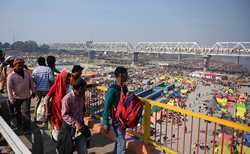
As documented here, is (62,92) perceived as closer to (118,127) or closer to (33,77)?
(118,127)

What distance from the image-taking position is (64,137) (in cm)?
236

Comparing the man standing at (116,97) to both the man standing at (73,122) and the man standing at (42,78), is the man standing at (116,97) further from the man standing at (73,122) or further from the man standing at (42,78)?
the man standing at (42,78)

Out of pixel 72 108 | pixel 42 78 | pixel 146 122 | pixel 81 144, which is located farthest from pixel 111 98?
pixel 42 78

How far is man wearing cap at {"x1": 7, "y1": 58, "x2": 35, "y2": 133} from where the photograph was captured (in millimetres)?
3252

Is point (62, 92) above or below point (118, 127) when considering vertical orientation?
above

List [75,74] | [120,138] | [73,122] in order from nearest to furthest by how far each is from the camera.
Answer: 1. [73,122]
2. [75,74]
3. [120,138]

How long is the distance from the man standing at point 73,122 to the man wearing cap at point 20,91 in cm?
141

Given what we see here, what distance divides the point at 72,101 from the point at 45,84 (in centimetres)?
151

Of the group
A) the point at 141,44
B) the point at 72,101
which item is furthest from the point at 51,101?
the point at 141,44

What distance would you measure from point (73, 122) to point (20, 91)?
60.9 inches

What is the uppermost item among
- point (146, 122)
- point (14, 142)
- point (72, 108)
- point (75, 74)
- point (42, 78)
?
point (75, 74)

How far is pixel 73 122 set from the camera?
7.62 ft

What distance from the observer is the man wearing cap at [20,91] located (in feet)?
10.7

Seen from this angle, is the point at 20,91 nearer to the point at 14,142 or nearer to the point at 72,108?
the point at 72,108
